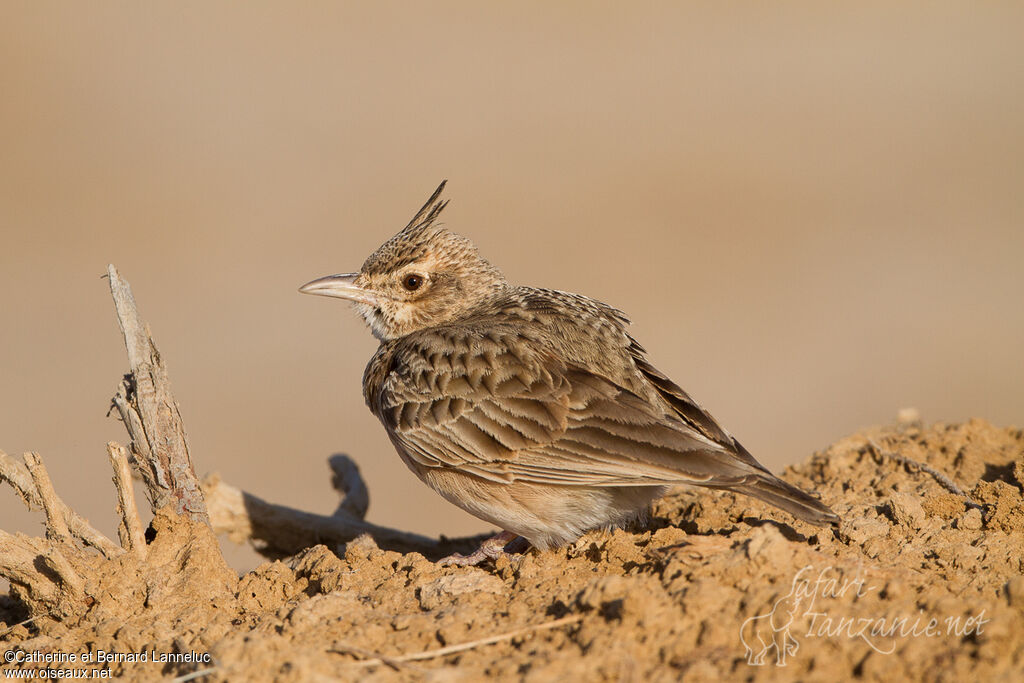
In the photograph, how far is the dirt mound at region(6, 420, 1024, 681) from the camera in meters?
3.43

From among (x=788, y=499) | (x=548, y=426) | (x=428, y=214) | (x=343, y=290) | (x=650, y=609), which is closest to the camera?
(x=650, y=609)

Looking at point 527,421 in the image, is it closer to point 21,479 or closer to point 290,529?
point 290,529

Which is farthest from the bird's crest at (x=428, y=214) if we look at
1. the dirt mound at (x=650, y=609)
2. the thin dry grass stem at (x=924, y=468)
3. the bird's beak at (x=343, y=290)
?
the thin dry grass stem at (x=924, y=468)

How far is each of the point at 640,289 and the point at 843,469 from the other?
378 inches

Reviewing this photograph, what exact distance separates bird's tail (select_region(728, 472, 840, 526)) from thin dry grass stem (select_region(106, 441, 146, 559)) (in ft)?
9.62

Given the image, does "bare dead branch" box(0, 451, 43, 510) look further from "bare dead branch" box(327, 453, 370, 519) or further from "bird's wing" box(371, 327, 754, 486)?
"bare dead branch" box(327, 453, 370, 519)

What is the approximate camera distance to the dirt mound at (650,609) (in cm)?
343

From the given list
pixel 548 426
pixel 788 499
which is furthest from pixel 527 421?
pixel 788 499

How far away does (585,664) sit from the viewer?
136 inches

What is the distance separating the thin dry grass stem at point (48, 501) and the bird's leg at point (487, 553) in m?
1.91

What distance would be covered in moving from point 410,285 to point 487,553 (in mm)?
1937

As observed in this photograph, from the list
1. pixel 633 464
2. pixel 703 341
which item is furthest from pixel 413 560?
pixel 703 341

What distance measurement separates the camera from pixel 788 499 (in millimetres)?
4434

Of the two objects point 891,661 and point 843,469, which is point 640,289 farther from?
point 891,661
